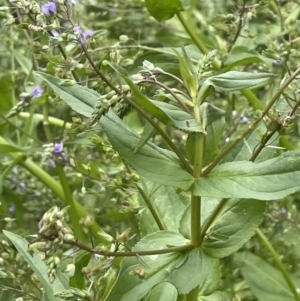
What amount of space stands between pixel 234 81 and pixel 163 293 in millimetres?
197

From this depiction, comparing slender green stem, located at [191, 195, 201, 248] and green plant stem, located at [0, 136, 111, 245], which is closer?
slender green stem, located at [191, 195, 201, 248]

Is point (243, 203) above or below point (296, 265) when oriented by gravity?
above

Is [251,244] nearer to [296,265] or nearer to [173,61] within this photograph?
[296,265]

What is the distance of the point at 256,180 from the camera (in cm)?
48

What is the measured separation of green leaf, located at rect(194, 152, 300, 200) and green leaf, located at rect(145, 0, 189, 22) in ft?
1.13

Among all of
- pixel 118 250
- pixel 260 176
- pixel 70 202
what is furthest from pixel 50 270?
pixel 70 202

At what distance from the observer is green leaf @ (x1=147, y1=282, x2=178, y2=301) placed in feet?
1.59

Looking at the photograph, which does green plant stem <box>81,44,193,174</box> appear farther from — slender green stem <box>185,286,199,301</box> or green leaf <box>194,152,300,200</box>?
slender green stem <box>185,286,199,301</box>

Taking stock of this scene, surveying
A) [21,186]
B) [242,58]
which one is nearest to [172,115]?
[242,58]

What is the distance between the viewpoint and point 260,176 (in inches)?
18.9

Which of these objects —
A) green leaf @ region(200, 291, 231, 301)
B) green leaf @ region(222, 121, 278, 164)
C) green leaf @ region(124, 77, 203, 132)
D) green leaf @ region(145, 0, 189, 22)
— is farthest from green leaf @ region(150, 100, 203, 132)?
green leaf @ region(145, 0, 189, 22)

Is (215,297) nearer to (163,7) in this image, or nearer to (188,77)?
(188,77)

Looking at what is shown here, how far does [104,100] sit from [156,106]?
0.15 feet

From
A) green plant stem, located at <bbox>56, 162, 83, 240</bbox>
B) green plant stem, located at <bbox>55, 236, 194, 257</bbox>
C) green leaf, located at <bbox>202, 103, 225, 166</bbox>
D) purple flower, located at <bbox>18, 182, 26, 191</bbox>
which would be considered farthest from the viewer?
purple flower, located at <bbox>18, 182, 26, 191</bbox>
